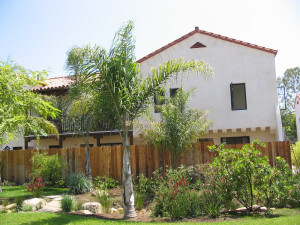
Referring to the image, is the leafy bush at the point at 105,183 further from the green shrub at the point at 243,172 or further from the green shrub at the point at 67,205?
the green shrub at the point at 243,172

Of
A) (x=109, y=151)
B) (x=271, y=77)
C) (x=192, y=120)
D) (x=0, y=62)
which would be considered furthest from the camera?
(x=271, y=77)

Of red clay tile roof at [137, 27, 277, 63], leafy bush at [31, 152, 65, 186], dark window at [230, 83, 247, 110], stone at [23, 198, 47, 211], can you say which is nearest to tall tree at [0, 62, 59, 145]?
stone at [23, 198, 47, 211]

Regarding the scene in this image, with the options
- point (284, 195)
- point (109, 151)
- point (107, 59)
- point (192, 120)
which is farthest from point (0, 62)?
point (284, 195)

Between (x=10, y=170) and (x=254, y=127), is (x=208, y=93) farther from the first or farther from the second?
(x=10, y=170)

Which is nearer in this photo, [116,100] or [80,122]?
[116,100]

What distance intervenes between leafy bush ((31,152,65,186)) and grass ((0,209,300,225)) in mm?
5400

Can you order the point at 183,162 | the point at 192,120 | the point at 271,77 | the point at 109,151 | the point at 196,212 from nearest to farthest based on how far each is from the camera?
Result: the point at 196,212 → the point at 192,120 → the point at 183,162 → the point at 109,151 → the point at 271,77

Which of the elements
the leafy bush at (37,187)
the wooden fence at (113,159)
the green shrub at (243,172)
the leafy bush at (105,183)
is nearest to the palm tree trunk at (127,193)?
the leafy bush at (105,183)

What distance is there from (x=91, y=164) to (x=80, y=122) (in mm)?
2033

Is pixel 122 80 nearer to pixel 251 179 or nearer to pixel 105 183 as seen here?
pixel 105 183

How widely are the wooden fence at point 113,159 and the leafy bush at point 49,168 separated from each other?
2.50ft

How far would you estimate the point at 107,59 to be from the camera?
8.96 meters

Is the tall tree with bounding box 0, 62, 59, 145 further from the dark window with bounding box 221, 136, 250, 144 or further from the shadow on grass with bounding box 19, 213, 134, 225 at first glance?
the dark window with bounding box 221, 136, 250, 144

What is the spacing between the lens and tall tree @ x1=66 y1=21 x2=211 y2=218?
28.6ft
